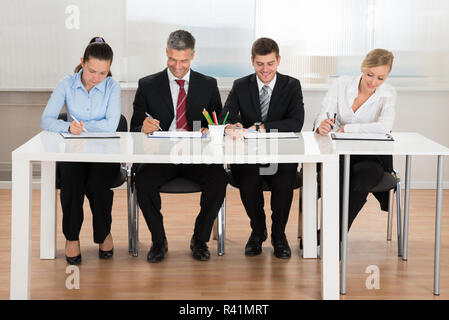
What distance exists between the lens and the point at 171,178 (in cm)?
351

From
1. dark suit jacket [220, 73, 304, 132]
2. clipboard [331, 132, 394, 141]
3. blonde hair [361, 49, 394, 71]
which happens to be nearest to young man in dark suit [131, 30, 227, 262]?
dark suit jacket [220, 73, 304, 132]

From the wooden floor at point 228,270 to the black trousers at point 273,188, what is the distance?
0.71 ft

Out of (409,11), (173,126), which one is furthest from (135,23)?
(409,11)

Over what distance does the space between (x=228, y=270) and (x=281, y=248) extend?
0.36 meters

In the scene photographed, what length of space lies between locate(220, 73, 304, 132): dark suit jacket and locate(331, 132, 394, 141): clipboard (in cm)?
34

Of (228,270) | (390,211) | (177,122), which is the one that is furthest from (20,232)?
(390,211)

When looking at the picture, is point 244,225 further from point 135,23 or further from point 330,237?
point 135,23

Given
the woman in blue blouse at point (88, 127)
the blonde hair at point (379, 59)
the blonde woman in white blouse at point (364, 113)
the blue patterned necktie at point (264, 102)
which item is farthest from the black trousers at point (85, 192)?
the blonde hair at point (379, 59)

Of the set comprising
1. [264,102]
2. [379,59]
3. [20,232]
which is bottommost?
[20,232]

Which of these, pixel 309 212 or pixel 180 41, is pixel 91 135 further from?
pixel 309 212

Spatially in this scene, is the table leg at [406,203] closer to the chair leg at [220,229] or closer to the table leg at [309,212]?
the table leg at [309,212]

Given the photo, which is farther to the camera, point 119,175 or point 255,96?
point 255,96

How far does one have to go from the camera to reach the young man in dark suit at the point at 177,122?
11.5ft
